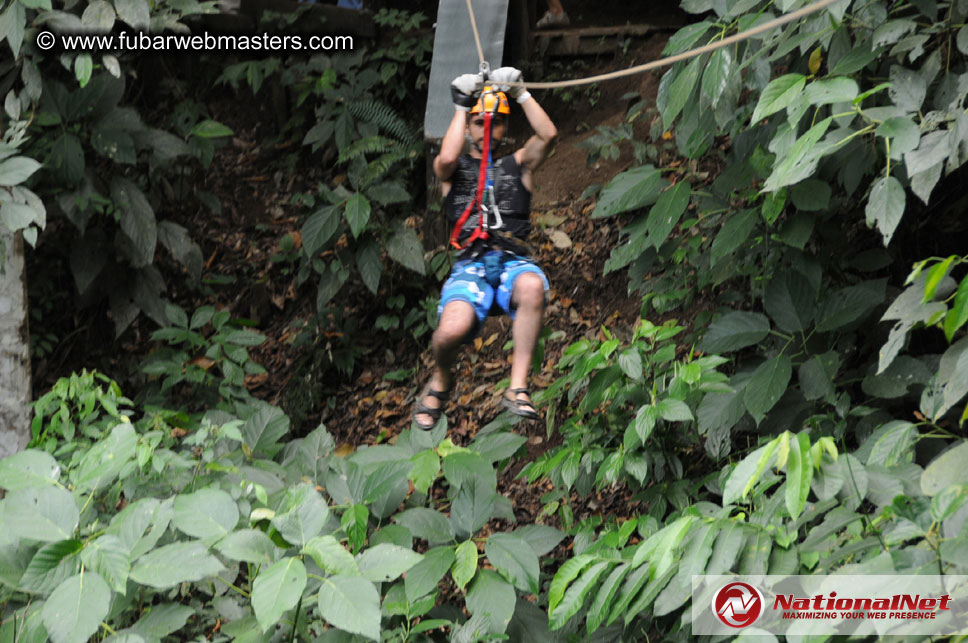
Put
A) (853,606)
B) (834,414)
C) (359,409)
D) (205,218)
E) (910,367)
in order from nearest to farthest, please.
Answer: (853,606) < (910,367) < (834,414) < (359,409) < (205,218)

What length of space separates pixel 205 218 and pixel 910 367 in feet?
18.9

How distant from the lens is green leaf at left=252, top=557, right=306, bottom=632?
8.73ft

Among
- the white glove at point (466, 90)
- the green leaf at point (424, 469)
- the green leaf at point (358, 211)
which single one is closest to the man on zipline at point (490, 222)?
the white glove at point (466, 90)

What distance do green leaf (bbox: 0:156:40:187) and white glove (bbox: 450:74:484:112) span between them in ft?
6.34

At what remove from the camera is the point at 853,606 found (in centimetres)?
224

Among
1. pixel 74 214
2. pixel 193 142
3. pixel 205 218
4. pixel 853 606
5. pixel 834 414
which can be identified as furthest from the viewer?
pixel 205 218

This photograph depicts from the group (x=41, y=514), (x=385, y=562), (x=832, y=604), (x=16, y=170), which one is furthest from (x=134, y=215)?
(x=832, y=604)

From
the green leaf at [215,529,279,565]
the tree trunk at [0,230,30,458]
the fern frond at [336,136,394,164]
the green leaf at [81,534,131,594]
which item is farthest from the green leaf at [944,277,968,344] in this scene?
the fern frond at [336,136,394,164]

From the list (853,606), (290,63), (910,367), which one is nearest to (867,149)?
(910,367)

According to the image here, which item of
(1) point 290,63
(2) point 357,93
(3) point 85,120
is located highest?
(1) point 290,63

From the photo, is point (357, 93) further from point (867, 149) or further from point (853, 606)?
point (853, 606)

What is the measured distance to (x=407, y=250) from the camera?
19.2 feet

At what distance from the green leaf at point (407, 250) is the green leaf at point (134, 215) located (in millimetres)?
1515

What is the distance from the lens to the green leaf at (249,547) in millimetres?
2869
